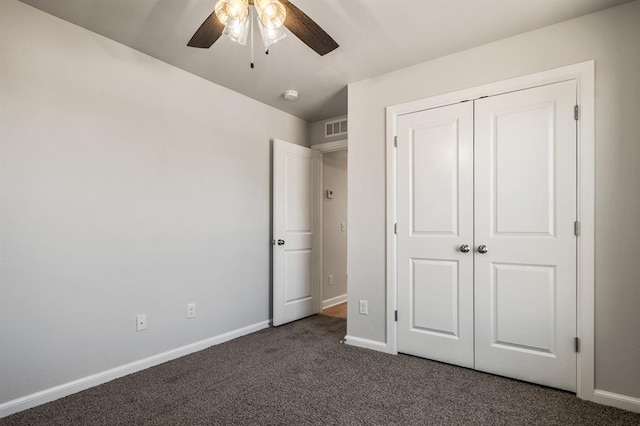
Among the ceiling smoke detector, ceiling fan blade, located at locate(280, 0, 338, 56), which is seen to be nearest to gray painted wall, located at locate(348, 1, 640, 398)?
ceiling fan blade, located at locate(280, 0, 338, 56)

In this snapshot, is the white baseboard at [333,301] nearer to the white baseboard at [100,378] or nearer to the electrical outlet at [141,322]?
the white baseboard at [100,378]

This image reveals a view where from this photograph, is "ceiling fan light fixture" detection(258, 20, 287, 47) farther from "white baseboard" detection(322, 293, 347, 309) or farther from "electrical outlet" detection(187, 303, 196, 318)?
"white baseboard" detection(322, 293, 347, 309)

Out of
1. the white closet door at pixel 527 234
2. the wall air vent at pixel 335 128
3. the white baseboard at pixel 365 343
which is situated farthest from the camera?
the wall air vent at pixel 335 128

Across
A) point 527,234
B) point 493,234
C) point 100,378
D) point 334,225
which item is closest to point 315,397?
point 100,378

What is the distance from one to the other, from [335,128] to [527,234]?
2491mm

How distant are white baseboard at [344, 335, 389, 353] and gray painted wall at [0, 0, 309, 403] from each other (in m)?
1.06

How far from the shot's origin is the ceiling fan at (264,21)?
1574 millimetres

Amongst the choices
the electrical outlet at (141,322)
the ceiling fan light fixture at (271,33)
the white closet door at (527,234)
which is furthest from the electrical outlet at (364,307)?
the ceiling fan light fixture at (271,33)

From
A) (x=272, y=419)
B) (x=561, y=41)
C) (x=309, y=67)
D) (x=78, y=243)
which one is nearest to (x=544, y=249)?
(x=561, y=41)

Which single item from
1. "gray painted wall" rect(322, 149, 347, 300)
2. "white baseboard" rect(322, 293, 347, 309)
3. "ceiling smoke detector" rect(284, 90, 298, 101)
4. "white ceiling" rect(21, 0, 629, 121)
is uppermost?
"white ceiling" rect(21, 0, 629, 121)

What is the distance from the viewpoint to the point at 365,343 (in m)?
3.02

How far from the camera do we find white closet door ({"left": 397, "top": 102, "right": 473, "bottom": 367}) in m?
2.60

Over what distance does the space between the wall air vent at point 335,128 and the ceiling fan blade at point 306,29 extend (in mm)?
2209

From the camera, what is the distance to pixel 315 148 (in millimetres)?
4340
